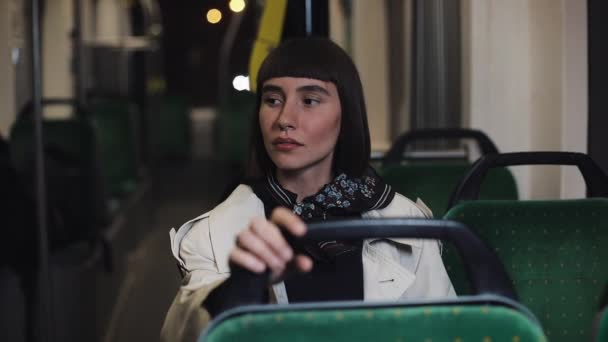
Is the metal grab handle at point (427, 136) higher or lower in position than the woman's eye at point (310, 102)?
lower

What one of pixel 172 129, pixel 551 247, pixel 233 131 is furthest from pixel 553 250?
pixel 172 129

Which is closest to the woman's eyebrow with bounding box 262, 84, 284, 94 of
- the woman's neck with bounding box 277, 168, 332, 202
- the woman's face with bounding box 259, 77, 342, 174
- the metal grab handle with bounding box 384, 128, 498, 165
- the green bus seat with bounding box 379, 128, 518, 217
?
the woman's face with bounding box 259, 77, 342, 174

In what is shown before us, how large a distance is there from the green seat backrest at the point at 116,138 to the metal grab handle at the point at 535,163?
15.4 feet

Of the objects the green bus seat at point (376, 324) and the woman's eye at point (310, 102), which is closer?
the green bus seat at point (376, 324)

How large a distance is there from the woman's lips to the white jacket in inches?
4.3

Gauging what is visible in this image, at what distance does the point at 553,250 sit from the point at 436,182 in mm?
869

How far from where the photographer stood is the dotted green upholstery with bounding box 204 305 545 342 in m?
1.02

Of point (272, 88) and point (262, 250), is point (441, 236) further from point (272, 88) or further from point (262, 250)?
point (272, 88)

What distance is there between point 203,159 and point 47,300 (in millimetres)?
6670

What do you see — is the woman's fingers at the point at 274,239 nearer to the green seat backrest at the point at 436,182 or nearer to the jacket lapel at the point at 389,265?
the jacket lapel at the point at 389,265

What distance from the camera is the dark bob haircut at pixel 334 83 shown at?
1.65 metres

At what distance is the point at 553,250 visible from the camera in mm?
1827

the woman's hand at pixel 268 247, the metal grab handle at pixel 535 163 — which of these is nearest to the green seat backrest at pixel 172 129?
the metal grab handle at pixel 535 163

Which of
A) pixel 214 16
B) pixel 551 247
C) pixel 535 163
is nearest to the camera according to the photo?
pixel 551 247
